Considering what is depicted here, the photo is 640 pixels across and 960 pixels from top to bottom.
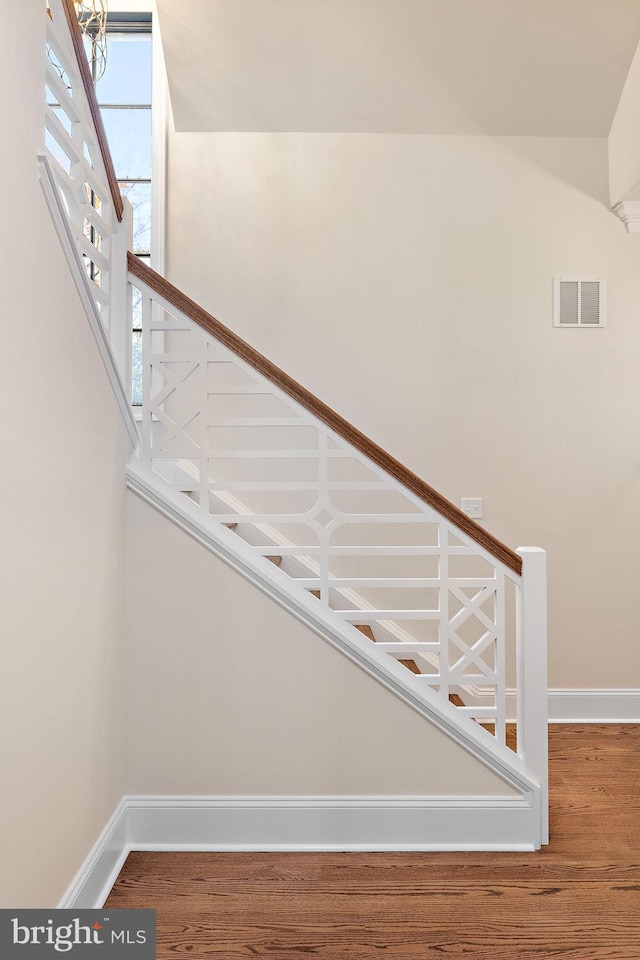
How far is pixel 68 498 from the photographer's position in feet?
5.75

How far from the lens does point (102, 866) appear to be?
1967 mm

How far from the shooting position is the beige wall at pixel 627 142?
10.8 ft

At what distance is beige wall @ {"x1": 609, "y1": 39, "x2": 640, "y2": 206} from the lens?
330 centimetres

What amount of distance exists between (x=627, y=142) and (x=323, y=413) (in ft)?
7.42

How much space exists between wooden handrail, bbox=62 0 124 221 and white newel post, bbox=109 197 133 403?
0.05m

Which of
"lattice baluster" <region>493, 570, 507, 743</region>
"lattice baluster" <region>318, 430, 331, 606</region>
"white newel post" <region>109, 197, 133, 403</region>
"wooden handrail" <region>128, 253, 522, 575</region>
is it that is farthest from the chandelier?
"lattice baluster" <region>493, 570, 507, 743</region>

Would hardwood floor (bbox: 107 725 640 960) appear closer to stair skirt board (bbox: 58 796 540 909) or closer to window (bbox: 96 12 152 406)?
stair skirt board (bbox: 58 796 540 909)

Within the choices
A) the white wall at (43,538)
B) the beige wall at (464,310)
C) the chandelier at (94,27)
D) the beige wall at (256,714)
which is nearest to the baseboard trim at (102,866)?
the white wall at (43,538)

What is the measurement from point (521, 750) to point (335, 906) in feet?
2.56

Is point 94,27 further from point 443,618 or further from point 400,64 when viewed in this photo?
point 443,618

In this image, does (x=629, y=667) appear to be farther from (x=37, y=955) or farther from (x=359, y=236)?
(x=37, y=955)

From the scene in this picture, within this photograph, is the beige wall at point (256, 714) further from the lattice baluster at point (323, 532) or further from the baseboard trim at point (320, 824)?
the lattice baluster at point (323, 532)

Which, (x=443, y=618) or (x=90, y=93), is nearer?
(x=90, y=93)

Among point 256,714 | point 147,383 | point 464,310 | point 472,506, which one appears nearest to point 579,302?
point 464,310
